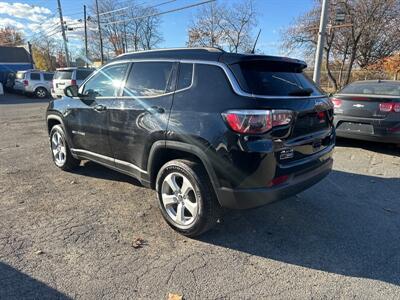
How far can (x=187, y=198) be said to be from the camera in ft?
11.3

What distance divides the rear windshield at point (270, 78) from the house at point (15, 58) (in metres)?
36.4

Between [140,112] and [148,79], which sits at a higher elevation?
[148,79]

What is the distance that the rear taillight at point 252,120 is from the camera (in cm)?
282

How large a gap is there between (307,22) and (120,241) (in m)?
28.0

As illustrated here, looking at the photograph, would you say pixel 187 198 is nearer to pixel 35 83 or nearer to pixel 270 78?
pixel 270 78

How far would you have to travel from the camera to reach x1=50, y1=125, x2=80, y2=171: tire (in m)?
5.33

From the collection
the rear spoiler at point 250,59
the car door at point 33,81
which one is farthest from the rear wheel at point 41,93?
the rear spoiler at point 250,59

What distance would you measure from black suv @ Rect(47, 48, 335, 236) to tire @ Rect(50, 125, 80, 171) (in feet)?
4.55

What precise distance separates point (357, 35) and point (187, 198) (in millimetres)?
27008

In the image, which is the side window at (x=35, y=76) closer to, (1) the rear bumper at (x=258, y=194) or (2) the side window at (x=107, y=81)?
(2) the side window at (x=107, y=81)

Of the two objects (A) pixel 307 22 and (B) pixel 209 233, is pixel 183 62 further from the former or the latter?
(A) pixel 307 22

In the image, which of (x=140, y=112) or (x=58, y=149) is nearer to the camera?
(x=140, y=112)

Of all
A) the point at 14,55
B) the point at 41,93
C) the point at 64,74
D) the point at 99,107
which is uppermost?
the point at 14,55

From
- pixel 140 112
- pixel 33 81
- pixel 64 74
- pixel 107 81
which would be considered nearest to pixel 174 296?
pixel 140 112
